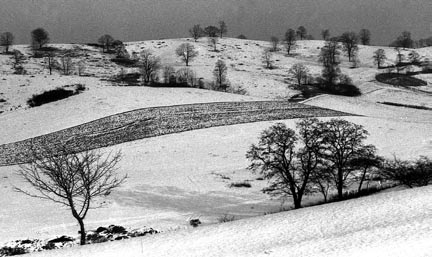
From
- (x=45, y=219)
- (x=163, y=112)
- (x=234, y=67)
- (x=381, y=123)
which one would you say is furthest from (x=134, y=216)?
(x=234, y=67)

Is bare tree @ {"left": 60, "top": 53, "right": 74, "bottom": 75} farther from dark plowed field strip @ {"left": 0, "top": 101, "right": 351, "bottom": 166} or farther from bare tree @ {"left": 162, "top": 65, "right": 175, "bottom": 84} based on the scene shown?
dark plowed field strip @ {"left": 0, "top": 101, "right": 351, "bottom": 166}

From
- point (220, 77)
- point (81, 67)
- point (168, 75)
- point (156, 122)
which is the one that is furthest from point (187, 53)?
point (156, 122)

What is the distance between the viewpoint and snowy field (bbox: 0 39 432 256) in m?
13.8

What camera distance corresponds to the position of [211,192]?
35969 mm

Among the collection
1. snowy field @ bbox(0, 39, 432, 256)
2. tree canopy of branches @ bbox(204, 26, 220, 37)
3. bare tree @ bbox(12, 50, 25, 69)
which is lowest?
snowy field @ bbox(0, 39, 432, 256)

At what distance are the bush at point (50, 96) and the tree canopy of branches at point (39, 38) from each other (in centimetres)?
8666

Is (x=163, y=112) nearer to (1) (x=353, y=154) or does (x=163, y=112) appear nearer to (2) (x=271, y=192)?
(2) (x=271, y=192)

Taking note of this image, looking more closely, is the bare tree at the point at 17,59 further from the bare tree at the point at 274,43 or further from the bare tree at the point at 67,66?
the bare tree at the point at 274,43

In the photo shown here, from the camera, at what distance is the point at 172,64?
130m

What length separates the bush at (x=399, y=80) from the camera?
99438 millimetres

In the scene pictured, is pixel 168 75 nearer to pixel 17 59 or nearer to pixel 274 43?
pixel 17 59

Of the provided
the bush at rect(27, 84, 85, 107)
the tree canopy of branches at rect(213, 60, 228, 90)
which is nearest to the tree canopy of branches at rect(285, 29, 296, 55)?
the tree canopy of branches at rect(213, 60, 228, 90)

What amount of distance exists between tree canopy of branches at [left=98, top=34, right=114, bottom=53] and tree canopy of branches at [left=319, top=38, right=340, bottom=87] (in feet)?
281

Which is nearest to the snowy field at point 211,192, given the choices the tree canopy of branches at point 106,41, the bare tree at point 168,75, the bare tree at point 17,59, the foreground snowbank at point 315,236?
the foreground snowbank at point 315,236
